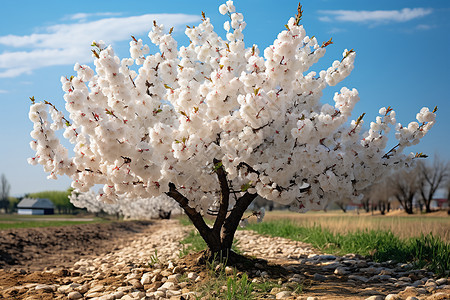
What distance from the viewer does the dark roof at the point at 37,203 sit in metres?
68.5

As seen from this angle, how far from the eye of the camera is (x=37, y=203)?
68.8m

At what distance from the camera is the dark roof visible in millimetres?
68500

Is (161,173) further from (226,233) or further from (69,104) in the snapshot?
(226,233)

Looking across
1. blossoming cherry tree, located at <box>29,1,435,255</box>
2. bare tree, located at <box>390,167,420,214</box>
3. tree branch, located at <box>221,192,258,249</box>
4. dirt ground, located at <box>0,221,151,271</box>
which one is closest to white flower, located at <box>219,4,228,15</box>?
blossoming cherry tree, located at <box>29,1,435,255</box>

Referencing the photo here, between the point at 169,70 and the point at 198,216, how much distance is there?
2202mm

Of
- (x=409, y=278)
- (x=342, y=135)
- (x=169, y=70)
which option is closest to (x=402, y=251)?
(x=409, y=278)

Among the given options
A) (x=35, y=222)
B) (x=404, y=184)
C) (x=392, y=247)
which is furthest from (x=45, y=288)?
(x=404, y=184)

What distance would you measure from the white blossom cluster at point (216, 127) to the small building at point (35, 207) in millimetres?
71282

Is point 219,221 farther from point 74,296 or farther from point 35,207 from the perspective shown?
point 35,207

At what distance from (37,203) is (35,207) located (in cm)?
82

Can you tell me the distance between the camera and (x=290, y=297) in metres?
4.43

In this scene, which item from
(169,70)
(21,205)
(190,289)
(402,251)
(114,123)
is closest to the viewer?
(114,123)

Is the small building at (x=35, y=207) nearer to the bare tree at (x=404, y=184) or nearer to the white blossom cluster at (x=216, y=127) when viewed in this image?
the bare tree at (x=404, y=184)

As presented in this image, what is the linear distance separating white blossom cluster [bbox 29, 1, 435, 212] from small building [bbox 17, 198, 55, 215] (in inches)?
2806
